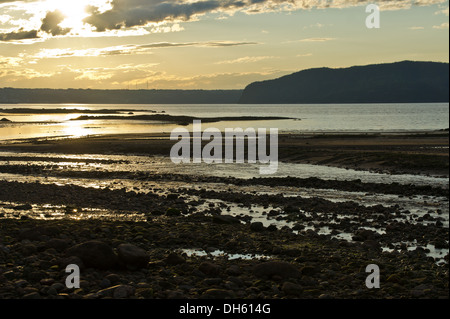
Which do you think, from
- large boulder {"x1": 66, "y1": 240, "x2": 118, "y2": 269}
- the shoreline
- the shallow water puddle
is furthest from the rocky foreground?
the shoreline

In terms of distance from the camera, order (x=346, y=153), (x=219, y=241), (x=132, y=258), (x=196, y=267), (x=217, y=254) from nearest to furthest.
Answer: (x=132, y=258) → (x=196, y=267) → (x=217, y=254) → (x=219, y=241) → (x=346, y=153)

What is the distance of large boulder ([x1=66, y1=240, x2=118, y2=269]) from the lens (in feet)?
40.3

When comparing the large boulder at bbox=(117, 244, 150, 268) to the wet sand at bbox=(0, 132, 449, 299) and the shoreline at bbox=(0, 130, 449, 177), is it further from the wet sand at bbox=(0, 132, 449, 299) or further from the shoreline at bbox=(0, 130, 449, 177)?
the shoreline at bbox=(0, 130, 449, 177)

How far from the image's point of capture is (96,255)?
1237 centimetres

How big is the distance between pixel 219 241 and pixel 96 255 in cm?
435

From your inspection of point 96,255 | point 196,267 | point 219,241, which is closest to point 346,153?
point 219,241

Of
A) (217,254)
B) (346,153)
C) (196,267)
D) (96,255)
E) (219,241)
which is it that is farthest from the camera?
(346,153)

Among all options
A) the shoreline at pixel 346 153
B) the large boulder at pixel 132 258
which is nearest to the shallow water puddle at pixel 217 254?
the large boulder at pixel 132 258

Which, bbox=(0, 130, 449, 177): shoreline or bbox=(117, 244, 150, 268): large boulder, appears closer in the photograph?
bbox=(117, 244, 150, 268): large boulder

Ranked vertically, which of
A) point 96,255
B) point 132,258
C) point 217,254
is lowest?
point 217,254

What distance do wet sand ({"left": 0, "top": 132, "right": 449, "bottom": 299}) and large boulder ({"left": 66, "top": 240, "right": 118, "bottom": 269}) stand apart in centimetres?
3

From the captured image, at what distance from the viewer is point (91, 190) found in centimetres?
2716

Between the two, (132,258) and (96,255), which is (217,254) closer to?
(132,258)
